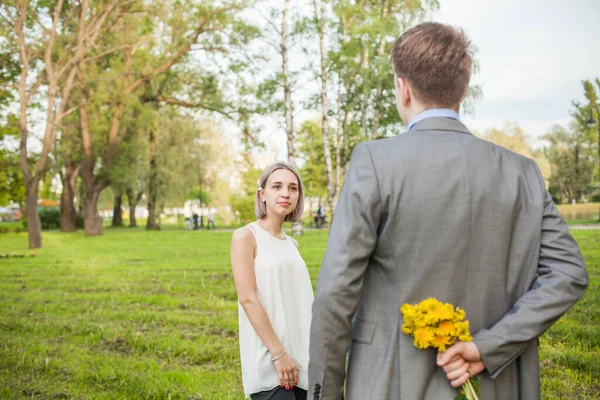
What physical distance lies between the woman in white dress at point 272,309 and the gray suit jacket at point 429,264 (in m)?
1.02

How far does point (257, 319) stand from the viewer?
3047mm

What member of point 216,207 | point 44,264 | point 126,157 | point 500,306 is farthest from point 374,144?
point 216,207

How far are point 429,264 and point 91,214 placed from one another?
111 ft

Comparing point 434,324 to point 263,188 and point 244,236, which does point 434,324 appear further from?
point 263,188

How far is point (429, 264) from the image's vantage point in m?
2.02

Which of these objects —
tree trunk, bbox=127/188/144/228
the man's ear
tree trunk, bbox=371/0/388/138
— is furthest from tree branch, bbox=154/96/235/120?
the man's ear

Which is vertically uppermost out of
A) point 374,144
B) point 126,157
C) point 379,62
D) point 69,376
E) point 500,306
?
point 379,62

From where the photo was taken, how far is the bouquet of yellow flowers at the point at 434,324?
6.30 feet

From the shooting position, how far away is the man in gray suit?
6.59ft

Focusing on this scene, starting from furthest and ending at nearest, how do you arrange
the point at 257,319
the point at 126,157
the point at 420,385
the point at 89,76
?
the point at 126,157 → the point at 89,76 → the point at 257,319 → the point at 420,385

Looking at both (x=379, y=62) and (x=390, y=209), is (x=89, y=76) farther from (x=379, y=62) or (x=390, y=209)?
(x=390, y=209)

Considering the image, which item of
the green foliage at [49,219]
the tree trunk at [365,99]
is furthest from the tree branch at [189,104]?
the green foliage at [49,219]

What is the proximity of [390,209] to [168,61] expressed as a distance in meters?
32.2

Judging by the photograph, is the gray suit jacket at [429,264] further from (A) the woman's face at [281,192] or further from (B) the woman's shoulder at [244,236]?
(A) the woman's face at [281,192]
